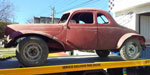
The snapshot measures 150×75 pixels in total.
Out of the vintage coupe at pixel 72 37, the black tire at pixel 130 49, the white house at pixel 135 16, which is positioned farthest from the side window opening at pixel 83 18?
the white house at pixel 135 16

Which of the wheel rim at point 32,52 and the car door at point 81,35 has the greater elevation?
the car door at point 81,35

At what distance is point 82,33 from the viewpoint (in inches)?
183

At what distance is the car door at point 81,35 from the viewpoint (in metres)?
4.58

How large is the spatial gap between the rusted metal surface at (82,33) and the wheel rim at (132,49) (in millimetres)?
A: 271

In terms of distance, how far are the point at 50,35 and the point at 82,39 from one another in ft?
2.86

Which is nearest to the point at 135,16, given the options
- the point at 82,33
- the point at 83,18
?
the point at 83,18

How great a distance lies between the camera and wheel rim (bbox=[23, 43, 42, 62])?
404cm

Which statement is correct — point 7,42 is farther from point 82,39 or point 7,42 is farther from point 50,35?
point 82,39

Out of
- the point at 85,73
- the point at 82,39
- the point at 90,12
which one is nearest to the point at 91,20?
the point at 90,12

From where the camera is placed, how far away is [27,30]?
4195 millimetres

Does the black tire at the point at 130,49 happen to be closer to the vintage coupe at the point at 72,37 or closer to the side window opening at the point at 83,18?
the vintage coupe at the point at 72,37

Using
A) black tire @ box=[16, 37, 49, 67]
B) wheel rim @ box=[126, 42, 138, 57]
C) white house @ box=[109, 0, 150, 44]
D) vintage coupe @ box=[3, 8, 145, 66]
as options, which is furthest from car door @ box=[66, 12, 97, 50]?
white house @ box=[109, 0, 150, 44]

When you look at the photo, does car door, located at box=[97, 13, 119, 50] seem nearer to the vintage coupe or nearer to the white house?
the vintage coupe

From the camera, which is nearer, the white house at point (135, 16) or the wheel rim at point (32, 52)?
the wheel rim at point (32, 52)
